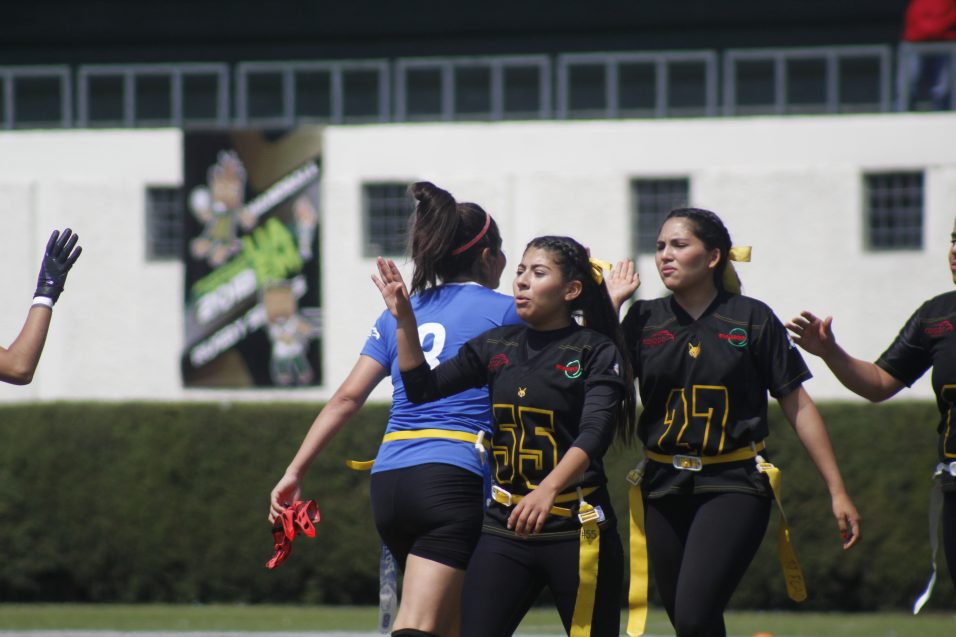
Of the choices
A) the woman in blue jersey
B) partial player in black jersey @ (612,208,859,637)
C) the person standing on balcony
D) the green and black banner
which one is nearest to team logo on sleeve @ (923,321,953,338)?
partial player in black jersey @ (612,208,859,637)

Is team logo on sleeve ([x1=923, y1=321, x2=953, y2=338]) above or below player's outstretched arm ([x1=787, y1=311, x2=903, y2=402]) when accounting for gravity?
above

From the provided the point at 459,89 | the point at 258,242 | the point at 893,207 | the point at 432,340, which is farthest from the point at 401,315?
the point at 459,89

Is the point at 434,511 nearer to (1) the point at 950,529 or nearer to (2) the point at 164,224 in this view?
(1) the point at 950,529

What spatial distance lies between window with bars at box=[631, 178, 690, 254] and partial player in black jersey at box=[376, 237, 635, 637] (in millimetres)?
16095

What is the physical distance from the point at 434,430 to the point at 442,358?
282 mm

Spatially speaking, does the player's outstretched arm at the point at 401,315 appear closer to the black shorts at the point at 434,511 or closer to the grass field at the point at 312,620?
the black shorts at the point at 434,511

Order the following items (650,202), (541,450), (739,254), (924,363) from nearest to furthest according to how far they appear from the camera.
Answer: (541,450) → (739,254) → (924,363) → (650,202)

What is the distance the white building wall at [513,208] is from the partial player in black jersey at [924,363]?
14.0 m

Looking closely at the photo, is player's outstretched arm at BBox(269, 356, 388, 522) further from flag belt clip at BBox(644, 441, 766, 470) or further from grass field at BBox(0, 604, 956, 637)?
grass field at BBox(0, 604, 956, 637)

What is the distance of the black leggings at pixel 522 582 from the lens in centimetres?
479

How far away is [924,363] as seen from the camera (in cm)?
568

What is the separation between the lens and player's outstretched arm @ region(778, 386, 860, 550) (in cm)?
527

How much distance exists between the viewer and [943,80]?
70.0ft

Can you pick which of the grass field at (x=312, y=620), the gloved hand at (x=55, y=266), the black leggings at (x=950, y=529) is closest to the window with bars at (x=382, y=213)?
the grass field at (x=312, y=620)
